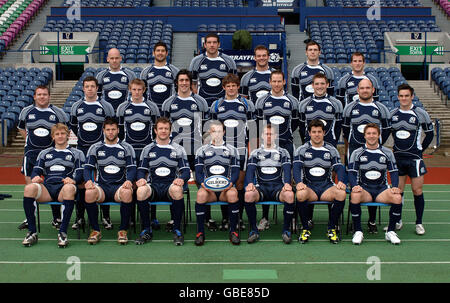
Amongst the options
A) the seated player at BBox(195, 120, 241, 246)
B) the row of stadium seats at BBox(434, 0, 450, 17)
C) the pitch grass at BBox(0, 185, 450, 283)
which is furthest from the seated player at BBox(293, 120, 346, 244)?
the row of stadium seats at BBox(434, 0, 450, 17)

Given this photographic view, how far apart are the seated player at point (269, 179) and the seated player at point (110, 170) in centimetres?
140

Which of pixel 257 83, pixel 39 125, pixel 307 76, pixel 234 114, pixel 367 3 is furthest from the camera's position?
pixel 367 3

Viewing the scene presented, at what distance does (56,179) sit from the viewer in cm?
809

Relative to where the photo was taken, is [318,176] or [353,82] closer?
[318,176]

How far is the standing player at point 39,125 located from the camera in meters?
8.63

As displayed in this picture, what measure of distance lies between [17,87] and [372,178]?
1276 cm

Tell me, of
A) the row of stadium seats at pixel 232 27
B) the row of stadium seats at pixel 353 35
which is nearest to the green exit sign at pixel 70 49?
the row of stadium seats at pixel 232 27

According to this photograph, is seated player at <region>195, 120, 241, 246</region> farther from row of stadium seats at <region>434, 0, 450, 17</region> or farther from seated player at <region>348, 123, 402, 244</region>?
row of stadium seats at <region>434, 0, 450, 17</region>

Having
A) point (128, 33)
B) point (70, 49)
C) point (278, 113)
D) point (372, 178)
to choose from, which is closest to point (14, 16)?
point (70, 49)

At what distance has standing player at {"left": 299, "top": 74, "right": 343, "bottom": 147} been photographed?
8570 mm

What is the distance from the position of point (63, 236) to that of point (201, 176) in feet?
5.66

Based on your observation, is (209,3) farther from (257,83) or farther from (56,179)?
(56,179)

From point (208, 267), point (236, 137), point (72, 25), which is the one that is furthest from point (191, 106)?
point (72, 25)

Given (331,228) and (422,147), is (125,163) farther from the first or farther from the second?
(422,147)
